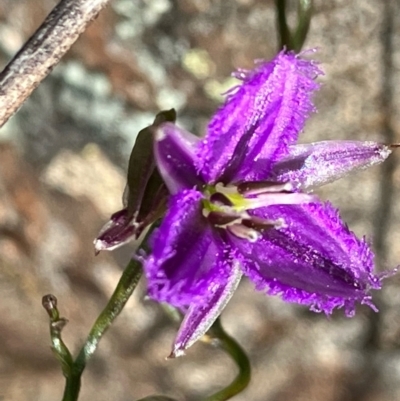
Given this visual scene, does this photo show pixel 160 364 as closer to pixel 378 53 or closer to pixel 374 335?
pixel 374 335

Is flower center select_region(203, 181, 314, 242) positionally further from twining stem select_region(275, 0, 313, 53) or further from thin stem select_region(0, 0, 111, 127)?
twining stem select_region(275, 0, 313, 53)

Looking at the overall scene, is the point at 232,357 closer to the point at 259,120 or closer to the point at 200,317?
the point at 200,317

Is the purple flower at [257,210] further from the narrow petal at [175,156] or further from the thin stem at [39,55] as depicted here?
the thin stem at [39,55]

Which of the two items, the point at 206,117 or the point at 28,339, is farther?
the point at 28,339

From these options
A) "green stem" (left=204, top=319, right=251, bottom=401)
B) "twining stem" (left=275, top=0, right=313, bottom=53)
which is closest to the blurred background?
"twining stem" (left=275, top=0, right=313, bottom=53)

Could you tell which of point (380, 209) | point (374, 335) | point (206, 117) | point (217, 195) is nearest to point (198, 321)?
point (217, 195)

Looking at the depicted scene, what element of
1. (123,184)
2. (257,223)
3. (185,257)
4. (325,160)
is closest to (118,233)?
(185,257)

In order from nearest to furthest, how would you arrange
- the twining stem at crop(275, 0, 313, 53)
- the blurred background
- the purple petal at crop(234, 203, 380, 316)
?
the purple petal at crop(234, 203, 380, 316)
the twining stem at crop(275, 0, 313, 53)
the blurred background
